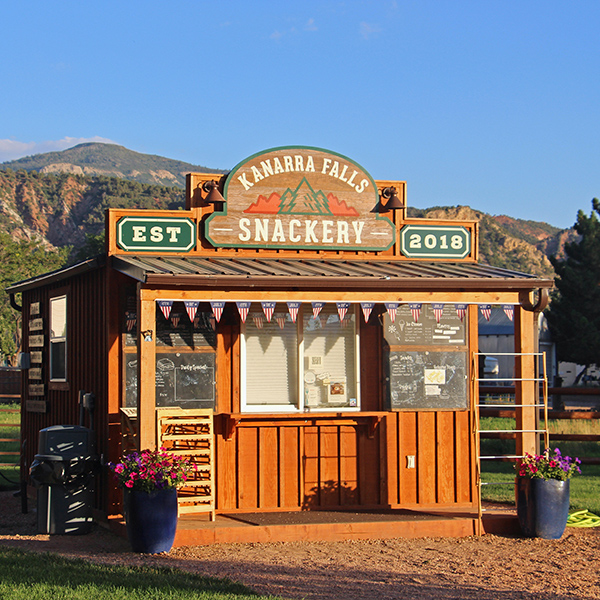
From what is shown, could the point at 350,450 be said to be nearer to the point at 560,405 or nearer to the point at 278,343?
the point at 278,343

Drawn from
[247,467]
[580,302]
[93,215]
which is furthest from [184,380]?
[93,215]

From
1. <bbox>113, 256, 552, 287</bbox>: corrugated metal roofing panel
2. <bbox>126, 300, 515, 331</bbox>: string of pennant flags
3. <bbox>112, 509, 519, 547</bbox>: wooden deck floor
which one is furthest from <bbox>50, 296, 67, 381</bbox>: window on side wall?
<bbox>112, 509, 519, 547</bbox>: wooden deck floor

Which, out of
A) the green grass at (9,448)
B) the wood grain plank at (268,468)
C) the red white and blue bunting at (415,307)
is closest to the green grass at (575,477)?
the red white and blue bunting at (415,307)

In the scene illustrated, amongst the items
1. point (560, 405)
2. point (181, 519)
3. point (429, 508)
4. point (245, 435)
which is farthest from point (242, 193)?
point (560, 405)

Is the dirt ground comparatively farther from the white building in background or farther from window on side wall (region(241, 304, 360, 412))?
the white building in background

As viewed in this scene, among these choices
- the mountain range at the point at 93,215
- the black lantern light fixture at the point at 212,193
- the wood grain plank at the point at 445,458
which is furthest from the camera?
the mountain range at the point at 93,215

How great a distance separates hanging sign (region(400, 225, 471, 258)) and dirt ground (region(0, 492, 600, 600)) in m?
3.63

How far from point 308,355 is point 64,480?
326 centimetres

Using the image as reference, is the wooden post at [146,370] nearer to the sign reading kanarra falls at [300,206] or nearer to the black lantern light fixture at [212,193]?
the sign reading kanarra falls at [300,206]

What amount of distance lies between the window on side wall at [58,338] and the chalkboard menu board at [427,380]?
464 centimetres

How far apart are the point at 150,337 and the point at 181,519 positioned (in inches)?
87.1

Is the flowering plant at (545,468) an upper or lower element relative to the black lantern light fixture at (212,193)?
lower

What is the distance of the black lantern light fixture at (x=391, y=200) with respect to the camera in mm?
10125

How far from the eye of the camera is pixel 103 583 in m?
6.44
